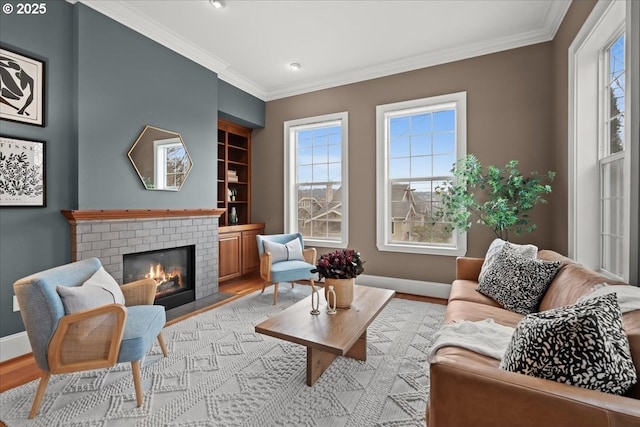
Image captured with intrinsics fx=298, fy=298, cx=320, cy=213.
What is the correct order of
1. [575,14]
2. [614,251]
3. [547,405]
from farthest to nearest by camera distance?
[575,14], [614,251], [547,405]

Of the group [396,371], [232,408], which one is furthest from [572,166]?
[232,408]

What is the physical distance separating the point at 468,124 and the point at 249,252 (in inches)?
140

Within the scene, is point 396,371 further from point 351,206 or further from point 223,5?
point 223,5

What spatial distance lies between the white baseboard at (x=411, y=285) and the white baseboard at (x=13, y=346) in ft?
11.2

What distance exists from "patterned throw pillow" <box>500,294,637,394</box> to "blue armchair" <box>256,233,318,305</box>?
262 cm

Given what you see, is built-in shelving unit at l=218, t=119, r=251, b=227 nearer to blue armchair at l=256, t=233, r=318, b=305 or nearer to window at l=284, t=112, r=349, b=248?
window at l=284, t=112, r=349, b=248

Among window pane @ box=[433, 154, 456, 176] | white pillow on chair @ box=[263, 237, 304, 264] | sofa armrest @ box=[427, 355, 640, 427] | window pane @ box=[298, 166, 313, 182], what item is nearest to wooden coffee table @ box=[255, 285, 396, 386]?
sofa armrest @ box=[427, 355, 640, 427]

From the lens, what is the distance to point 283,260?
384 centimetres

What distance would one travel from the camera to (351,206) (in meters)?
4.24

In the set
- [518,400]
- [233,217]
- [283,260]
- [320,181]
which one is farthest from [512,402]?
[233,217]

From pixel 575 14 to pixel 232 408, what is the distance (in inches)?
153

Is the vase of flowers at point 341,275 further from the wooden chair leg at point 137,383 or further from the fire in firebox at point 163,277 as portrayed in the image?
the fire in firebox at point 163,277

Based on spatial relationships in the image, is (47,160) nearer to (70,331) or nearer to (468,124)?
(70,331)

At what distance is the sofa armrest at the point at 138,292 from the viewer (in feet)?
7.10
